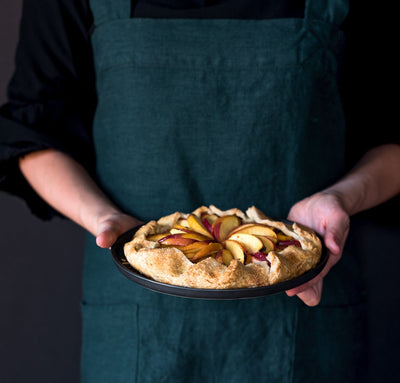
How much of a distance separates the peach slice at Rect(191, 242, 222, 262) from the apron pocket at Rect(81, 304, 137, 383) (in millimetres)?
406

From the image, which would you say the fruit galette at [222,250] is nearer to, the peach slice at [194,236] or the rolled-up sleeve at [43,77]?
the peach slice at [194,236]

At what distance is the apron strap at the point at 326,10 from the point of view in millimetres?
1362

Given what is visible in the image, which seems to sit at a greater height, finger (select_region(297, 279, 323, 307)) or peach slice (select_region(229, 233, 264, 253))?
peach slice (select_region(229, 233, 264, 253))

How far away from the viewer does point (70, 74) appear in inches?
59.7

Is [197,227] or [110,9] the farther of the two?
[110,9]

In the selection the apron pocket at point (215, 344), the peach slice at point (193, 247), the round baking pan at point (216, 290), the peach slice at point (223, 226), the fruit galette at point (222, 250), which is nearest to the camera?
the round baking pan at point (216, 290)

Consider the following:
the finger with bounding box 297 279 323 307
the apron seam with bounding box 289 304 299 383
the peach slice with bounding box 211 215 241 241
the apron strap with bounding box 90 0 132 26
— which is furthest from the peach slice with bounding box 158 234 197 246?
the apron strap with bounding box 90 0 132 26

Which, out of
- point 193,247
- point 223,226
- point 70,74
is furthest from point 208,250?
point 70,74

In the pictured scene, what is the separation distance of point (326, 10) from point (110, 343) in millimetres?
1383

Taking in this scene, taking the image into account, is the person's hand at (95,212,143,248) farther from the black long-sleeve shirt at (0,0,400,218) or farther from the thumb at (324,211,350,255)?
the thumb at (324,211,350,255)

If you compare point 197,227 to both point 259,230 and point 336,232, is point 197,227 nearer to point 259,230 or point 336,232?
point 259,230

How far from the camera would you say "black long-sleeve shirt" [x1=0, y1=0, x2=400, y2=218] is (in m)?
1.39

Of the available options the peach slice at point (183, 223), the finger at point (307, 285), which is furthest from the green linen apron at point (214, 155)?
the finger at point (307, 285)

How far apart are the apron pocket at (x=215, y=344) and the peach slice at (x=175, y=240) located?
0.98 ft
